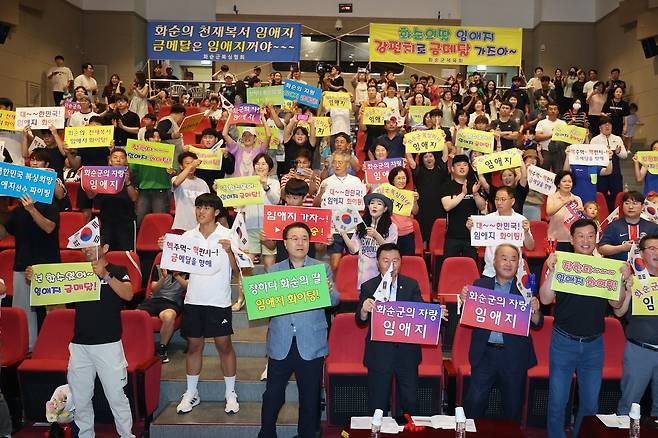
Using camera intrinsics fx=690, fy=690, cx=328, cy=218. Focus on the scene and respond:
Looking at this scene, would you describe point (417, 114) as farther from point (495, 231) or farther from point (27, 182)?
point (27, 182)

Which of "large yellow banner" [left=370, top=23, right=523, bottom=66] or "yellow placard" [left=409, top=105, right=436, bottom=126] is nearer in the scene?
"yellow placard" [left=409, top=105, right=436, bottom=126]

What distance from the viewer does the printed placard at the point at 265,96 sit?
996 centimetres

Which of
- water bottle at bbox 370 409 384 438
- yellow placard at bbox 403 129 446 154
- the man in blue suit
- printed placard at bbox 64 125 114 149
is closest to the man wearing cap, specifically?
yellow placard at bbox 403 129 446 154

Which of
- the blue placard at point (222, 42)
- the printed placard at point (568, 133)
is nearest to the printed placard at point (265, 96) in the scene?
the printed placard at point (568, 133)

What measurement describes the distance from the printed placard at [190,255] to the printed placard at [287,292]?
683 mm

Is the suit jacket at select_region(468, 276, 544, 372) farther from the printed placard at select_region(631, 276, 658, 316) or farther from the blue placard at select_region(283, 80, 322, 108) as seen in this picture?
the blue placard at select_region(283, 80, 322, 108)

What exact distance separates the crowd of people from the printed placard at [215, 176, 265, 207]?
402 millimetres

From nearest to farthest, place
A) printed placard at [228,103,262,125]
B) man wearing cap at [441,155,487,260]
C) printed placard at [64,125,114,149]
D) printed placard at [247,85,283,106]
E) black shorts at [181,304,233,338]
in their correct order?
black shorts at [181,304,233,338]
man wearing cap at [441,155,487,260]
printed placard at [64,125,114,149]
printed placard at [228,103,262,125]
printed placard at [247,85,283,106]

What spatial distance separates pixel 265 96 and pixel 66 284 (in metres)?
5.49

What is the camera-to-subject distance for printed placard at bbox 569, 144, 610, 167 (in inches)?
342

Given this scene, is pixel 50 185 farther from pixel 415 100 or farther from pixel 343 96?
pixel 415 100

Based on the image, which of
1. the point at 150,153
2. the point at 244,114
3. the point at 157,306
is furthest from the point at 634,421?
the point at 244,114

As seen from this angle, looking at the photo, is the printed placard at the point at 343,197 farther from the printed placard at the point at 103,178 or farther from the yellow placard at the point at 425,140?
the printed placard at the point at 103,178

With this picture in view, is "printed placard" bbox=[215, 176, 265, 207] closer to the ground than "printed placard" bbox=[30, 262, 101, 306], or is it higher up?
higher up
